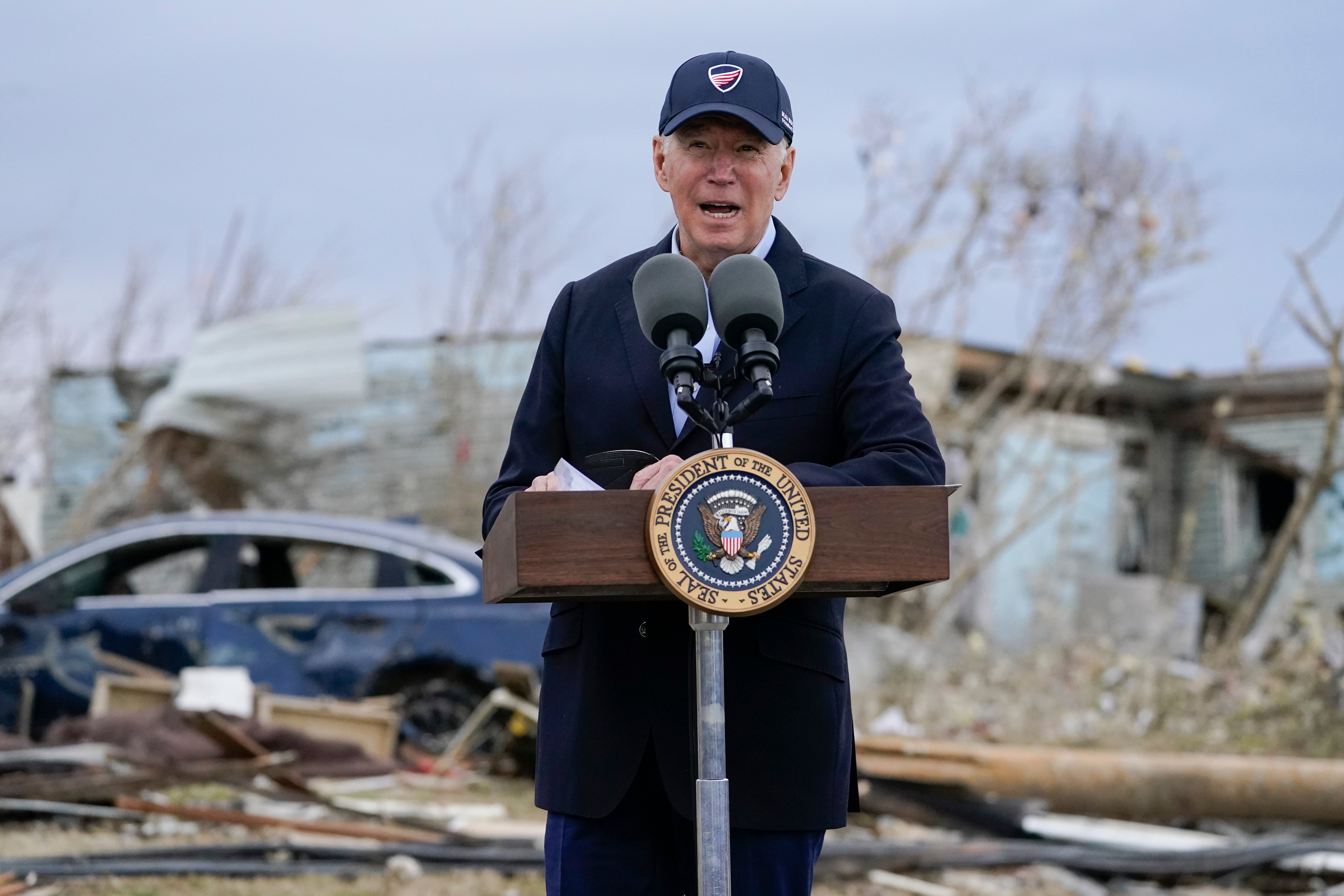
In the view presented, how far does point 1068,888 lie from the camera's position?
5566 millimetres

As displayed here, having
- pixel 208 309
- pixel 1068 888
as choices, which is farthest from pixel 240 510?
pixel 1068 888

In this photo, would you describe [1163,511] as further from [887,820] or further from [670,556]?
[670,556]

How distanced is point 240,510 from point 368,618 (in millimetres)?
6253

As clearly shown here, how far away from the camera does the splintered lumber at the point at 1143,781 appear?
6.69m

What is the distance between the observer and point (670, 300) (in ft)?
7.11

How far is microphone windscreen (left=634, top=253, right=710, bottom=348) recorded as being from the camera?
2.17 m

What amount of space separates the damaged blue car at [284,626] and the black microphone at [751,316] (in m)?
6.27

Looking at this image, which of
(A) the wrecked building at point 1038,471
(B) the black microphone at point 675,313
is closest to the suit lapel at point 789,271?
(B) the black microphone at point 675,313

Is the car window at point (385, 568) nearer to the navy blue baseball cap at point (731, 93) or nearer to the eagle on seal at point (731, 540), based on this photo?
the navy blue baseball cap at point (731, 93)

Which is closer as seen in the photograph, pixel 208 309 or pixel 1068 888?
pixel 1068 888

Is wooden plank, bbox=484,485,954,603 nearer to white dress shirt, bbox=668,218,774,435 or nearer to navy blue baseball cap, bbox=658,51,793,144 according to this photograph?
white dress shirt, bbox=668,218,774,435

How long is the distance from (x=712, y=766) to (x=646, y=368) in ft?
2.38

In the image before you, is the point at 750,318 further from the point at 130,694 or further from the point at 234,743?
the point at 130,694

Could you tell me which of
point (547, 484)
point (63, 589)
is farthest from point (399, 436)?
point (547, 484)
